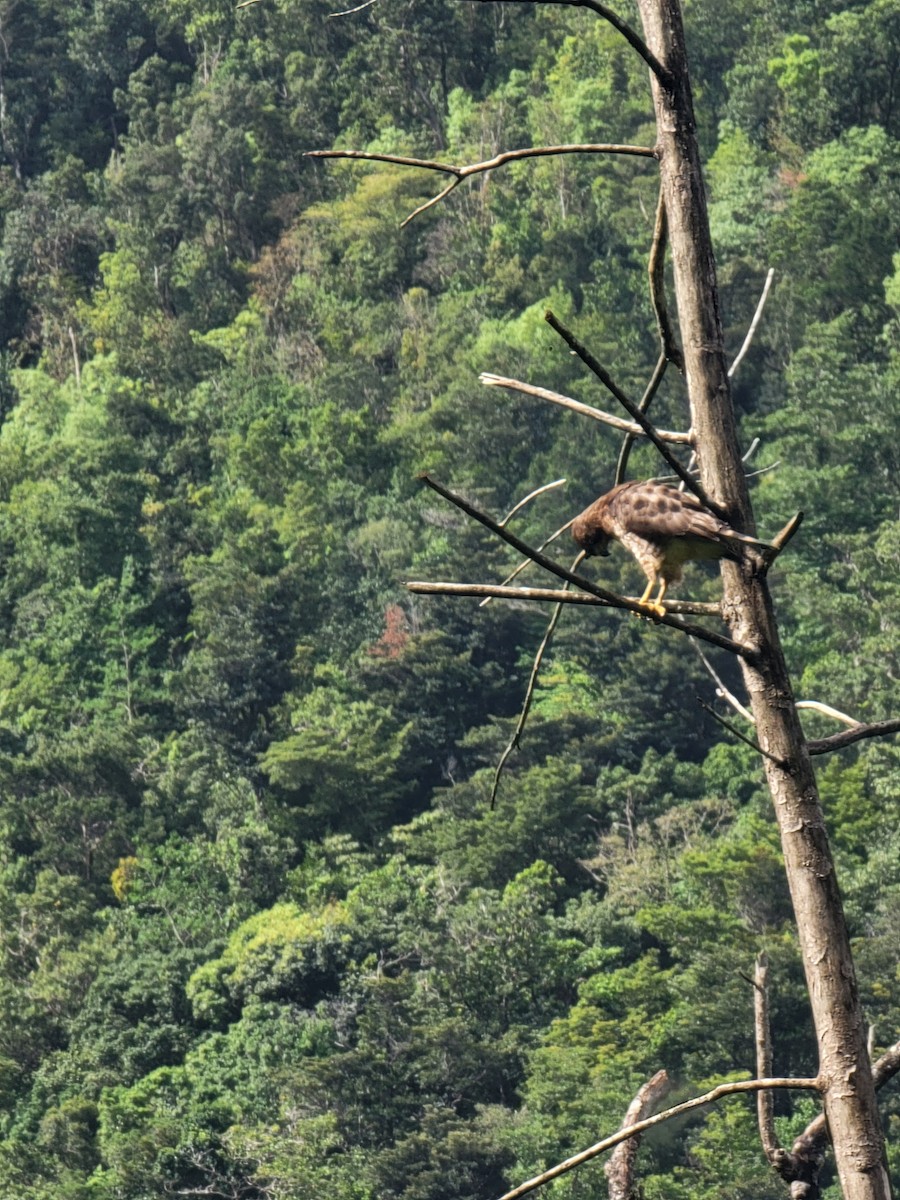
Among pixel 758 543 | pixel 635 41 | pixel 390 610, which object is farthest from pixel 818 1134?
pixel 390 610

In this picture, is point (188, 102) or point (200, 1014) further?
point (188, 102)

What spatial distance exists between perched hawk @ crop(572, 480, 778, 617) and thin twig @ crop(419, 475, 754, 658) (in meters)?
0.17

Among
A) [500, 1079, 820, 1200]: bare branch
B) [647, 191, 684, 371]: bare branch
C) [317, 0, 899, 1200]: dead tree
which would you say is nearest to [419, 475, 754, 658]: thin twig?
[317, 0, 899, 1200]: dead tree

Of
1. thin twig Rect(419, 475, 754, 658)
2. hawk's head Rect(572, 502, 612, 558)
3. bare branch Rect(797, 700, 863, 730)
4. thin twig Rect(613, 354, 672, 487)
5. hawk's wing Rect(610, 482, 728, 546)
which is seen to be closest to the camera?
thin twig Rect(419, 475, 754, 658)

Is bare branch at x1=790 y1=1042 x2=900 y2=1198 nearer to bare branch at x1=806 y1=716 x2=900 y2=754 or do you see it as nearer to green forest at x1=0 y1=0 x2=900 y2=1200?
bare branch at x1=806 y1=716 x2=900 y2=754

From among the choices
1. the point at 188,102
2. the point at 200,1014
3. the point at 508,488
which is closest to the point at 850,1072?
the point at 200,1014

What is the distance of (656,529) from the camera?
2965mm

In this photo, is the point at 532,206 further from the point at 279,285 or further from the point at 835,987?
the point at 835,987

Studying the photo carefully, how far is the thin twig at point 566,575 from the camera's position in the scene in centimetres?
206

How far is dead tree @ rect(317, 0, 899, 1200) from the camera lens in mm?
2369

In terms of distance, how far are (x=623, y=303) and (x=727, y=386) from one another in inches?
1644

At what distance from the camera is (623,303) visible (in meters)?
43.8

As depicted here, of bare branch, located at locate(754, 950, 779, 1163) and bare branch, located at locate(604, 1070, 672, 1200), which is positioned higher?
bare branch, located at locate(754, 950, 779, 1163)

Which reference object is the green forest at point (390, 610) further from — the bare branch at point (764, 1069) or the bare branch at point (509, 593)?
the bare branch at point (509, 593)
